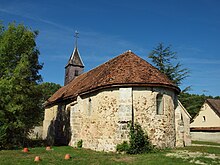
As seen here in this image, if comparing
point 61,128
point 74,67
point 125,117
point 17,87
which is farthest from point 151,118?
point 74,67

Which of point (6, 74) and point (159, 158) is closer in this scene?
point (159, 158)

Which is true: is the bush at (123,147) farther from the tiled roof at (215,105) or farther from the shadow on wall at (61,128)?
the tiled roof at (215,105)

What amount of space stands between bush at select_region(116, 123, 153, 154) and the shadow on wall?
7.43 meters

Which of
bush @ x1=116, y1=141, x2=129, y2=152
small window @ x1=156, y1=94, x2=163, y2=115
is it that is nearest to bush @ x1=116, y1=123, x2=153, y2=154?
bush @ x1=116, y1=141, x2=129, y2=152

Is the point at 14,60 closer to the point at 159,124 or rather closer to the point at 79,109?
the point at 79,109

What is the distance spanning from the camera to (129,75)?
15.5 meters

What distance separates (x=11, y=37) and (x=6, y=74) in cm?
287

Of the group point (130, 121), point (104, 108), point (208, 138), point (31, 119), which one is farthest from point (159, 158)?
point (208, 138)

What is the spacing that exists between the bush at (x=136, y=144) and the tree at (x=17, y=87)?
7.69 m

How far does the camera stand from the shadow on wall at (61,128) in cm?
2062

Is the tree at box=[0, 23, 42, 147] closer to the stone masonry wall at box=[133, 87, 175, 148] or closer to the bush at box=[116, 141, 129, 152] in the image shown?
the bush at box=[116, 141, 129, 152]

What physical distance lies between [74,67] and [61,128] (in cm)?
1206

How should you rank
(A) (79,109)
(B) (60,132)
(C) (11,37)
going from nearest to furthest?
1. (C) (11,37)
2. (A) (79,109)
3. (B) (60,132)

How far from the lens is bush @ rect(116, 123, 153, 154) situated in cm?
1364
